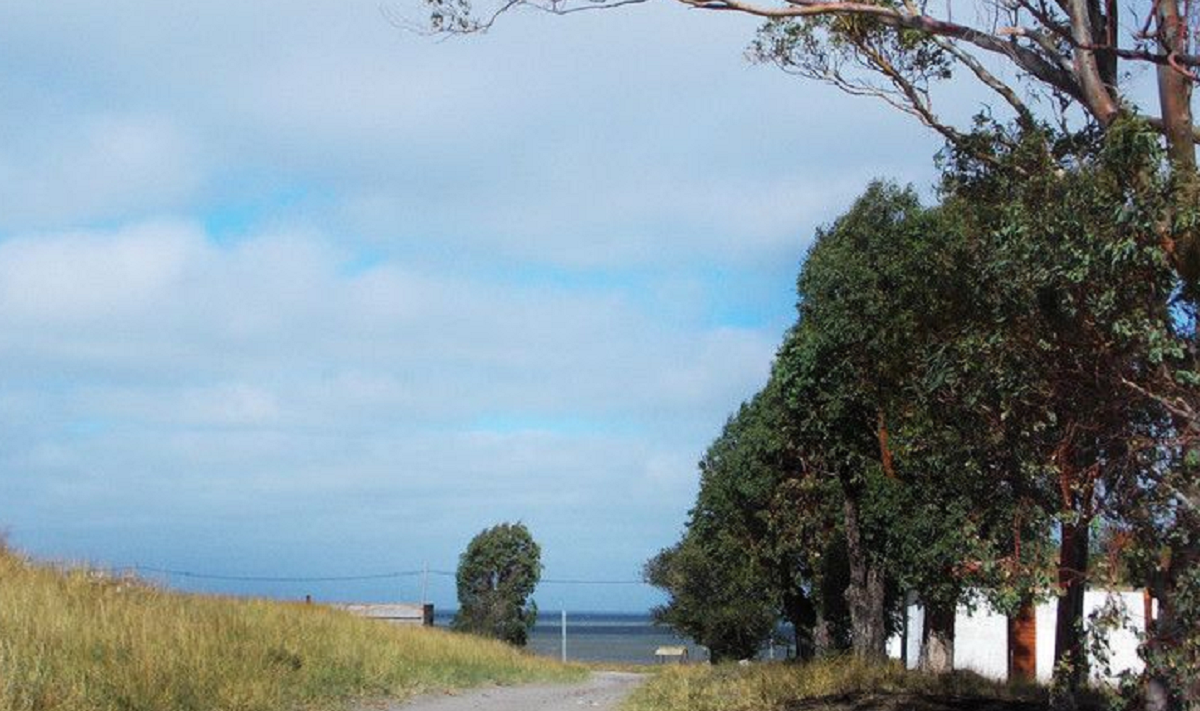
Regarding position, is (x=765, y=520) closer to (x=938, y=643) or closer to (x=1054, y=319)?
(x=938, y=643)

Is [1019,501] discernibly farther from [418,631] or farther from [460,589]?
[460,589]

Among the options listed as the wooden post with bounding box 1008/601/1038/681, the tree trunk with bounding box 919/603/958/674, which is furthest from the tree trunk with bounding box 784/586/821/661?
the wooden post with bounding box 1008/601/1038/681

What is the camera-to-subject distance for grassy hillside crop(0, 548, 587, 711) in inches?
500

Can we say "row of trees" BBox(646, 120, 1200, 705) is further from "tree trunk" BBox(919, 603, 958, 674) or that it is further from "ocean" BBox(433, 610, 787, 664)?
"ocean" BBox(433, 610, 787, 664)

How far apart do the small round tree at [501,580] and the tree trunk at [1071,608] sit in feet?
106

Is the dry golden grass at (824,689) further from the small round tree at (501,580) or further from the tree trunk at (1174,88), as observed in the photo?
the small round tree at (501,580)

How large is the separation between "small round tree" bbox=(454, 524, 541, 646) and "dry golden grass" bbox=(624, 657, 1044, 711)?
22.9 metres

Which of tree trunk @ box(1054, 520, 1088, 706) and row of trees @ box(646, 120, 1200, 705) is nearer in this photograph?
row of trees @ box(646, 120, 1200, 705)

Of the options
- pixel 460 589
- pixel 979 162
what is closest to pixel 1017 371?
pixel 979 162

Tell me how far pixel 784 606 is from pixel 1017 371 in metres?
21.1

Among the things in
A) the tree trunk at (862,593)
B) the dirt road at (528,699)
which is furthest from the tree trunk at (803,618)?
the tree trunk at (862,593)

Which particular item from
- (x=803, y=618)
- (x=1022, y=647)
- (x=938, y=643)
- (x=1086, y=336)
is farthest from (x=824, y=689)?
(x=1022, y=647)

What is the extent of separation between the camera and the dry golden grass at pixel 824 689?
1673cm

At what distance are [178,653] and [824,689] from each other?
7993mm
